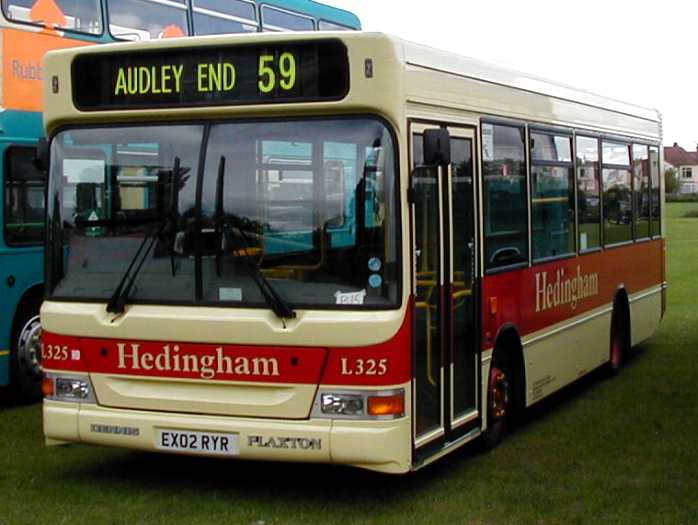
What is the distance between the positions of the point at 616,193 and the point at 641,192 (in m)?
1.43

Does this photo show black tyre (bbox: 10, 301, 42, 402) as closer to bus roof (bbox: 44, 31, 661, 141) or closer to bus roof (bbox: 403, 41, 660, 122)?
bus roof (bbox: 44, 31, 661, 141)

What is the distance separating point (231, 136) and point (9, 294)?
17.5 feet

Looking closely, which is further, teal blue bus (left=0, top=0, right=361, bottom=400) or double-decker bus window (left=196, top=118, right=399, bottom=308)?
teal blue bus (left=0, top=0, right=361, bottom=400)

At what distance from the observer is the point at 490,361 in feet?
34.2

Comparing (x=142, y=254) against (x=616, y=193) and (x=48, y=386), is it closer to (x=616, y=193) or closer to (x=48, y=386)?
(x=48, y=386)

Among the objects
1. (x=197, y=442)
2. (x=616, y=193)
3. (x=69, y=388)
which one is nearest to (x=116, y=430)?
(x=69, y=388)

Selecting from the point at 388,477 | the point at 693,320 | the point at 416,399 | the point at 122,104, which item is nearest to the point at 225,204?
the point at 122,104

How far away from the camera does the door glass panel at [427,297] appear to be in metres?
8.84

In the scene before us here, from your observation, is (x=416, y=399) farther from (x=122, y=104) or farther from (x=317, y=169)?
(x=122, y=104)

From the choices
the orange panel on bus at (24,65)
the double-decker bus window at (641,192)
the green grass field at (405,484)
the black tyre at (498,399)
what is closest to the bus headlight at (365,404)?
the green grass field at (405,484)

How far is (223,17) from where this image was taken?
615 inches

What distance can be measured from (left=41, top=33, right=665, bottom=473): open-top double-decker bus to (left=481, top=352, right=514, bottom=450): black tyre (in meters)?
0.65

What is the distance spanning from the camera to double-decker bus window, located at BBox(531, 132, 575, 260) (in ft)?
38.9

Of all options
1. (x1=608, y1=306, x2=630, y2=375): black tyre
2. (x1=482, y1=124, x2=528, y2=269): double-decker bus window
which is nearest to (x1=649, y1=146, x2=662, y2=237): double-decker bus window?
(x1=608, y1=306, x2=630, y2=375): black tyre
